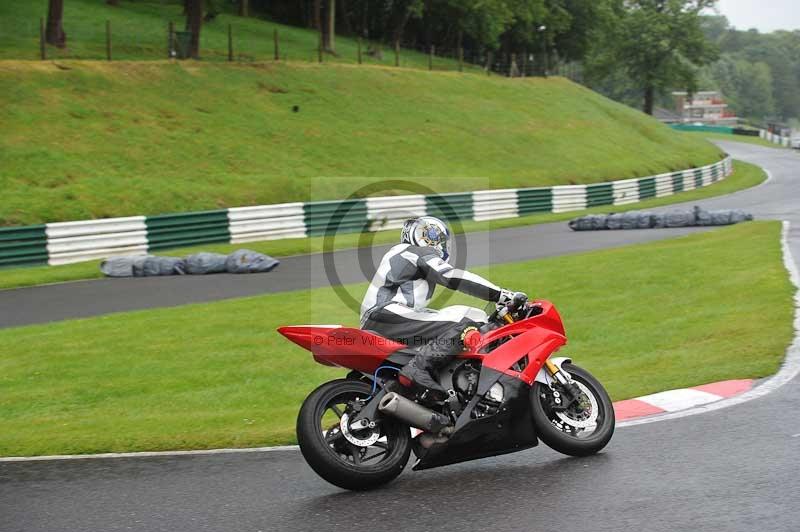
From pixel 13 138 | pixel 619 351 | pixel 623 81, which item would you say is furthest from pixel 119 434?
pixel 623 81

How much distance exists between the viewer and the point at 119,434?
7.49 metres

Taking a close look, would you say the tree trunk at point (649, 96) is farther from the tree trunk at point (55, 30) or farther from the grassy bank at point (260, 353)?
the grassy bank at point (260, 353)

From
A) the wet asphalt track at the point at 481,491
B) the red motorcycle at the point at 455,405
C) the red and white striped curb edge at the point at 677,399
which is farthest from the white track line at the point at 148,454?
the red and white striped curb edge at the point at 677,399

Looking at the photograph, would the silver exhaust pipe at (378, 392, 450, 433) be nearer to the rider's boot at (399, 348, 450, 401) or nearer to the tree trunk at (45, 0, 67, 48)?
the rider's boot at (399, 348, 450, 401)

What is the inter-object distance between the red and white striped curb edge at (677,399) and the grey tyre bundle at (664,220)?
57.4ft

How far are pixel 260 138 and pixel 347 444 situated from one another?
3204 cm

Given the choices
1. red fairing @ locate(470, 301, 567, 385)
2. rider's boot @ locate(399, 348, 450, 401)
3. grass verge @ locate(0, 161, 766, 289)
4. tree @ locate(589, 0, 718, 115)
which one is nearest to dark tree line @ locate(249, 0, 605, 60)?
tree @ locate(589, 0, 718, 115)

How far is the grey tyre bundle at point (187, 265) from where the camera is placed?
18750 mm

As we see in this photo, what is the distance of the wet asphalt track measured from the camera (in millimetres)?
5180

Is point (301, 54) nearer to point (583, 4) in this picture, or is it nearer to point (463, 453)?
point (583, 4)

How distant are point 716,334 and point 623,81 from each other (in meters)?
131

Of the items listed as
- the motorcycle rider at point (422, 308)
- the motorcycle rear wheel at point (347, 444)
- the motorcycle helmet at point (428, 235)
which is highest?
the motorcycle helmet at point (428, 235)

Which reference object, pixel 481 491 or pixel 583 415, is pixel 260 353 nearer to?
pixel 583 415

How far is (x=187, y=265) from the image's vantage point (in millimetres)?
18828
